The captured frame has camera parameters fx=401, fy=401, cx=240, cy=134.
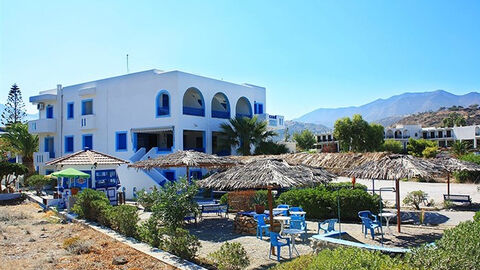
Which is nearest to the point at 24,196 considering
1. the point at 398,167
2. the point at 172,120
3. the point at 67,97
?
the point at 172,120

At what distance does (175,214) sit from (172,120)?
59.0ft

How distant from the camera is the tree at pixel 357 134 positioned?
53000 millimetres

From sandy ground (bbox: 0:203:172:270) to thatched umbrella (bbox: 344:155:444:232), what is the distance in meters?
7.55

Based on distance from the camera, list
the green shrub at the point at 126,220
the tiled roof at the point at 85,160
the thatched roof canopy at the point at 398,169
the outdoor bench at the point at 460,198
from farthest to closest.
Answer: the tiled roof at the point at 85,160 < the outdoor bench at the point at 460,198 < the thatched roof canopy at the point at 398,169 < the green shrub at the point at 126,220

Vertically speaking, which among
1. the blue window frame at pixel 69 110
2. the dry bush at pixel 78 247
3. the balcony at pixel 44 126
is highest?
the blue window frame at pixel 69 110

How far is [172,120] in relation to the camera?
28.9 m

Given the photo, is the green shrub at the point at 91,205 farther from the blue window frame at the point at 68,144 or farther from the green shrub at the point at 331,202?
the blue window frame at the point at 68,144

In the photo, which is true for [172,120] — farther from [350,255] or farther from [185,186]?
[350,255]

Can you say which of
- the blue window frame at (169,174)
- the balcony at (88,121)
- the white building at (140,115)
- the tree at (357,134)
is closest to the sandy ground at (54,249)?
the white building at (140,115)

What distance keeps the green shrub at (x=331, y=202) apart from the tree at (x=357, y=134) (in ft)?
128

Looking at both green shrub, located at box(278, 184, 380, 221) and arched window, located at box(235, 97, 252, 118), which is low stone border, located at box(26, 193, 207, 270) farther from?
arched window, located at box(235, 97, 252, 118)

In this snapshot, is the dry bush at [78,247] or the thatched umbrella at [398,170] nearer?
the dry bush at [78,247]

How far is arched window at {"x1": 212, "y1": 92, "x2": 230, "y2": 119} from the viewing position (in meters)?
33.4

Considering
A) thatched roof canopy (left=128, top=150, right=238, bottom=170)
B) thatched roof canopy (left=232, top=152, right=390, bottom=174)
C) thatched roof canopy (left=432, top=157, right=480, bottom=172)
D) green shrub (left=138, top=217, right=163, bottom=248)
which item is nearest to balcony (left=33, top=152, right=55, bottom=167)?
thatched roof canopy (left=232, top=152, right=390, bottom=174)
